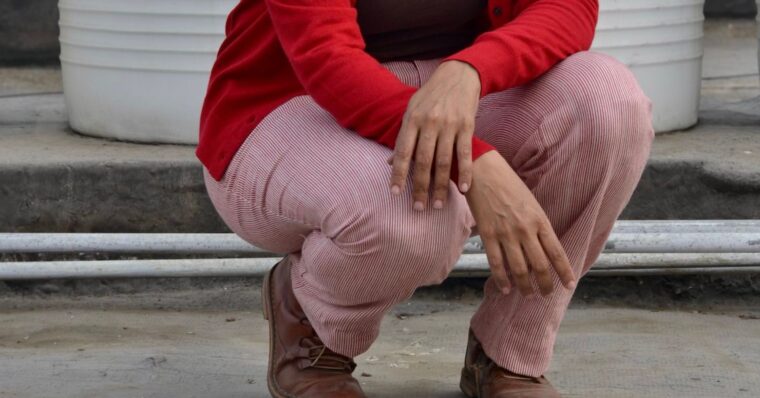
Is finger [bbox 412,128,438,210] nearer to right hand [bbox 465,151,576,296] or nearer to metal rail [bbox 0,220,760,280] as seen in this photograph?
right hand [bbox 465,151,576,296]

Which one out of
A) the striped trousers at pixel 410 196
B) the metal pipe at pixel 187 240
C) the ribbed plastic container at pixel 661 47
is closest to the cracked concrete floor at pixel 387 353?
the metal pipe at pixel 187 240

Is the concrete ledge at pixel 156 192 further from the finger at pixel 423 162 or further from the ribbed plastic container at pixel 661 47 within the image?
the finger at pixel 423 162

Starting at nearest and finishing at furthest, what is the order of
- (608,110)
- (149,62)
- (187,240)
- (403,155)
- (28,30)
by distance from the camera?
(403,155) → (608,110) → (187,240) → (149,62) → (28,30)

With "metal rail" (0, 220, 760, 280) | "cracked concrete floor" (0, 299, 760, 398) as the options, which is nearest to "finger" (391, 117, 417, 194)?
"cracked concrete floor" (0, 299, 760, 398)

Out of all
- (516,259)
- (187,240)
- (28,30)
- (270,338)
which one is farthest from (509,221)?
(28,30)

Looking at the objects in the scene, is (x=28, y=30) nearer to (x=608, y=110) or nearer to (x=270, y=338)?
(x=270, y=338)

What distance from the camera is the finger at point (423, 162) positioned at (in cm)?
150

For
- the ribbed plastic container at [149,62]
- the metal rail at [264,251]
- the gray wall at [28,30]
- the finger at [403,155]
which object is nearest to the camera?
the finger at [403,155]

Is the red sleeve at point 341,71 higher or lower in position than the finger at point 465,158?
higher

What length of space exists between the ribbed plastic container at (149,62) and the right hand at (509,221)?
159 centimetres

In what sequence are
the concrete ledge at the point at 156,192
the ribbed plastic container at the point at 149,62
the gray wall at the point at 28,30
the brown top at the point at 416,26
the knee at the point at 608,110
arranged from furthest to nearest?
the gray wall at the point at 28,30 → the ribbed plastic container at the point at 149,62 → the concrete ledge at the point at 156,192 → the brown top at the point at 416,26 → the knee at the point at 608,110

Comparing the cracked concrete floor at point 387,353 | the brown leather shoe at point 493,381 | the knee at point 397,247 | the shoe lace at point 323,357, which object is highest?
the knee at point 397,247

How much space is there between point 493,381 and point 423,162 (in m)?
0.45

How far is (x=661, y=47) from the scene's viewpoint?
3.11m
